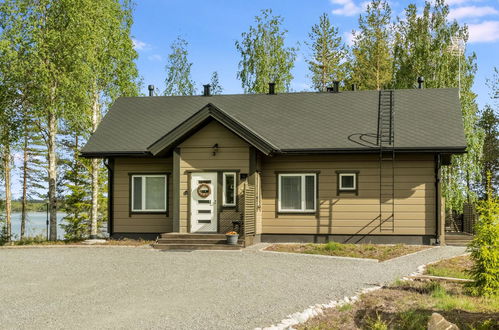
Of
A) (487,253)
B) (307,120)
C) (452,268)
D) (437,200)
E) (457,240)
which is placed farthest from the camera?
(307,120)

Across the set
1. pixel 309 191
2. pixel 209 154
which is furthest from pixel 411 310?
pixel 209 154

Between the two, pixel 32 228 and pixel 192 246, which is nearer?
pixel 192 246

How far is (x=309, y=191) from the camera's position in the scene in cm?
1797

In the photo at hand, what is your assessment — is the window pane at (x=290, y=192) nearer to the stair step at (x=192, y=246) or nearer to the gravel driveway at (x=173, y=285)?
the stair step at (x=192, y=246)

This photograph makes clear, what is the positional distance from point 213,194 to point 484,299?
33.0 feet

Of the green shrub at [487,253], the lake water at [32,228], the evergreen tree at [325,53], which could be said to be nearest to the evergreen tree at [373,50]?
the evergreen tree at [325,53]

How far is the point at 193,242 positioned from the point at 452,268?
24.0ft

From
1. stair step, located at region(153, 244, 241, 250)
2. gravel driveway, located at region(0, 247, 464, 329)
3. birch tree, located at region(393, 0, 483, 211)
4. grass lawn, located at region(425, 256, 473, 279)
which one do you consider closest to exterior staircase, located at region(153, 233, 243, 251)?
stair step, located at region(153, 244, 241, 250)

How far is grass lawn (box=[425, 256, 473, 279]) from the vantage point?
35.6 ft

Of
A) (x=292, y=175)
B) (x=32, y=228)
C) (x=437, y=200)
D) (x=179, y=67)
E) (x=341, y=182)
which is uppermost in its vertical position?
(x=179, y=67)

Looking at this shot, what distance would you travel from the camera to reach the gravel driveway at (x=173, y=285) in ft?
24.3

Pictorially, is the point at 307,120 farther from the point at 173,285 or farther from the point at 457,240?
the point at 173,285

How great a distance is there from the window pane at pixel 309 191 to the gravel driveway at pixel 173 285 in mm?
3479

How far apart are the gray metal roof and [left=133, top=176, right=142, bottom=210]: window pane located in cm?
109
